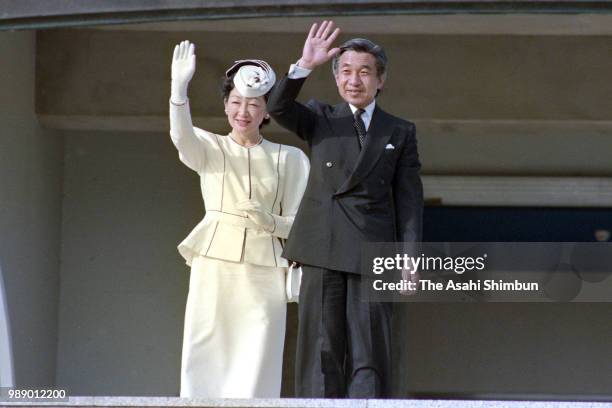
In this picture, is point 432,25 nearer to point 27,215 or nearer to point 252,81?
point 27,215

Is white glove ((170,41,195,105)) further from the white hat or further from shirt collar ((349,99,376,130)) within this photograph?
shirt collar ((349,99,376,130))

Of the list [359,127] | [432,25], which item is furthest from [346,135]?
[432,25]

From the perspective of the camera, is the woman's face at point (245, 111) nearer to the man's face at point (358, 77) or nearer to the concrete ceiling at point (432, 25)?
the man's face at point (358, 77)

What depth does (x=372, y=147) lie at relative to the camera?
714 cm

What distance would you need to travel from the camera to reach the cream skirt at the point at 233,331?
7.61 m

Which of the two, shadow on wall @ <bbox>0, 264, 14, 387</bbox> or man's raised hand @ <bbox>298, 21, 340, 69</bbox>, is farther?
shadow on wall @ <bbox>0, 264, 14, 387</bbox>

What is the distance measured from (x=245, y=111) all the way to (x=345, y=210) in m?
0.75

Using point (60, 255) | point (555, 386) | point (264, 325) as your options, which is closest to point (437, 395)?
point (555, 386)

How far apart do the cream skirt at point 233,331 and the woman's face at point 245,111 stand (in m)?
0.54

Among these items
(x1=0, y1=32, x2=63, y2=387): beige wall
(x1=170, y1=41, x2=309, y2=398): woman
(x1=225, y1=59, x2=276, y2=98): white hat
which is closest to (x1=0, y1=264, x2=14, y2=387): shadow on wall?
(x1=0, y1=32, x2=63, y2=387): beige wall

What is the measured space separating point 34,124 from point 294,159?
3.18 metres

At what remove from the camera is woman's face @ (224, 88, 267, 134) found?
7.60 m

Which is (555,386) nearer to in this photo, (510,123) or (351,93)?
(510,123)

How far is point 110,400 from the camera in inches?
262
